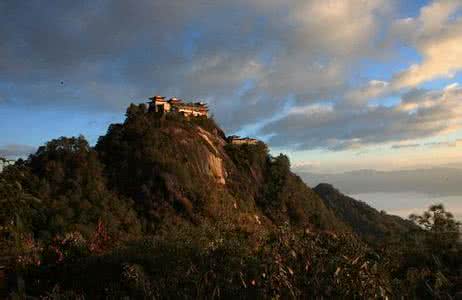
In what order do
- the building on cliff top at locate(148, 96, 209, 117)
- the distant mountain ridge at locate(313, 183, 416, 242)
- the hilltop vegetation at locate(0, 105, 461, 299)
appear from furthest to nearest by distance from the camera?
the distant mountain ridge at locate(313, 183, 416, 242) → the building on cliff top at locate(148, 96, 209, 117) → the hilltop vegetation at locate(0, 105, 461, 299)

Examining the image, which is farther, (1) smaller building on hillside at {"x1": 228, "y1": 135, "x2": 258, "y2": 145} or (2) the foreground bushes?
(1) smaller building on hillside at {"x1": 228, "y1": 135, "x2": 258, "y2": 145}

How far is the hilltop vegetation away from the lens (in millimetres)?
10195

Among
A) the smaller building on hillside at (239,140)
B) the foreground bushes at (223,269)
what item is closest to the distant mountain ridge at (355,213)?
the smaller building on hillside at (239,140)

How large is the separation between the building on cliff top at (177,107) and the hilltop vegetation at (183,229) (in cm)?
316

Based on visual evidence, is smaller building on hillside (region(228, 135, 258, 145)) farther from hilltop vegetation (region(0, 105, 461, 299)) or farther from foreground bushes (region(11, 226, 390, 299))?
foreground bushes (region(11, 226, 390, 299))

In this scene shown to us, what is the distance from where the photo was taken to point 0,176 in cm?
997

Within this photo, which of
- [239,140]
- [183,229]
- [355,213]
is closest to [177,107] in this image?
[239,140]

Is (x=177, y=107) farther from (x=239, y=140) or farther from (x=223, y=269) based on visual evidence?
(x=223, y=269)

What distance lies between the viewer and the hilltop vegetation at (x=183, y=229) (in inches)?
401

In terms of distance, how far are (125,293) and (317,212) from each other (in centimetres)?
10084

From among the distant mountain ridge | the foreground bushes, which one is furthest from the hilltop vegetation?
the distant mountain ridge

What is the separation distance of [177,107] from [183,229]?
297 ft

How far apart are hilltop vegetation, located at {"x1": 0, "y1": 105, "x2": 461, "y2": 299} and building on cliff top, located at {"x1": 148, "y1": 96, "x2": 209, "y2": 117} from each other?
10.4 feet

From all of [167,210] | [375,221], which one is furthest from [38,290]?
[375,221]
